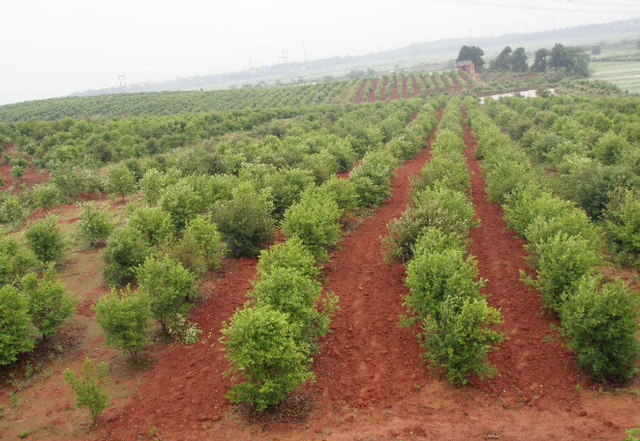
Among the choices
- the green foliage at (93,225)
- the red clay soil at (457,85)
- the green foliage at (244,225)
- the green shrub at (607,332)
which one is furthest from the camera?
the red clay soil at (457,85)

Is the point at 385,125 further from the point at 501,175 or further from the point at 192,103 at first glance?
the point at 192,103

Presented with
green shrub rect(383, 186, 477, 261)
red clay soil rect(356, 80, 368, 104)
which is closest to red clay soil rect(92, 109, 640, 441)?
green shrub rect(383, 186, 477, 261)

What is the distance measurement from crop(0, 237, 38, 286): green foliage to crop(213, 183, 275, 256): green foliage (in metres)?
6.43

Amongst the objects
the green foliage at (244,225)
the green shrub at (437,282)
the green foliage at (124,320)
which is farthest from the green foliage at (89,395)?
the green foliage at (244,225)

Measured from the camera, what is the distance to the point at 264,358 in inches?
337

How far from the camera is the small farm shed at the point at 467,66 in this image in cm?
10400

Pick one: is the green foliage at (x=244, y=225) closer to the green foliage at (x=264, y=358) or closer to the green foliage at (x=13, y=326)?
the green foliage at (x=13, y=326)

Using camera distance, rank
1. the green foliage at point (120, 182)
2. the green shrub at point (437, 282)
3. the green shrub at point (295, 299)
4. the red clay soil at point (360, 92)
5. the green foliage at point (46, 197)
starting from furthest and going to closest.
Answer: the red clay soil at point (360, 92) → the green foliage at point (120, 182) → the green foliage at point (46, 197) → the green shrub at point (437, 282) → the green shrub at point (295, 299)

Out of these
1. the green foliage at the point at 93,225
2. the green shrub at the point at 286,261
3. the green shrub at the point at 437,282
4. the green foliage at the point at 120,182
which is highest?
the green foliage at the point at 120,182

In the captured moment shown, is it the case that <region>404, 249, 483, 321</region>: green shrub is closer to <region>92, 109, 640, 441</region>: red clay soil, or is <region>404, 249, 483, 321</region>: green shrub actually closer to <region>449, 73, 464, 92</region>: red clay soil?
<region>92, 109, 640, 441</region>: red clay soil

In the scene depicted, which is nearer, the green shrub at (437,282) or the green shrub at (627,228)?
the green shrub at (437,282)

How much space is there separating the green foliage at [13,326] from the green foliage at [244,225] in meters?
7.45

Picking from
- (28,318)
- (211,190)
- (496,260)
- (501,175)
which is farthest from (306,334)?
(501,175)

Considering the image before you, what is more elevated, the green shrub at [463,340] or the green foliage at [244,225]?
the green foliage at [244,225]
